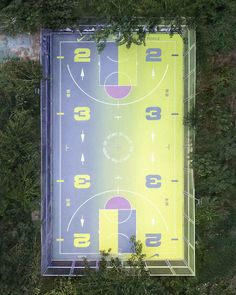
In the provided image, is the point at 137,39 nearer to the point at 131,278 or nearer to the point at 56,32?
the point at 56,32

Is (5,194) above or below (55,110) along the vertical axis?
below

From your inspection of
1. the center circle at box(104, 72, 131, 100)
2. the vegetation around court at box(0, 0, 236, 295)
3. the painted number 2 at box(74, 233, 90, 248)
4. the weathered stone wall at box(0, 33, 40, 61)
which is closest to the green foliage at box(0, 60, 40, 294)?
the vegetation around court at box(0, 0, 236, 295)

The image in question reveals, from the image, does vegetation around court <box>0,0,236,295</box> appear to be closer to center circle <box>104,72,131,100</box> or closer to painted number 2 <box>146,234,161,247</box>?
painted number 2 <box>146,234,161,247</box>

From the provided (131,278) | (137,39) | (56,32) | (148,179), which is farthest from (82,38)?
(131,278)

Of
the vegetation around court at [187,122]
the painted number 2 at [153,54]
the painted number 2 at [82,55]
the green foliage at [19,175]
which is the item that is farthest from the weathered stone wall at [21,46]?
the painted number 2 at [153,54]

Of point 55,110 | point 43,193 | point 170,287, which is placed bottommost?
point 170,287

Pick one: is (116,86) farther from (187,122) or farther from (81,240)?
(81,240)
